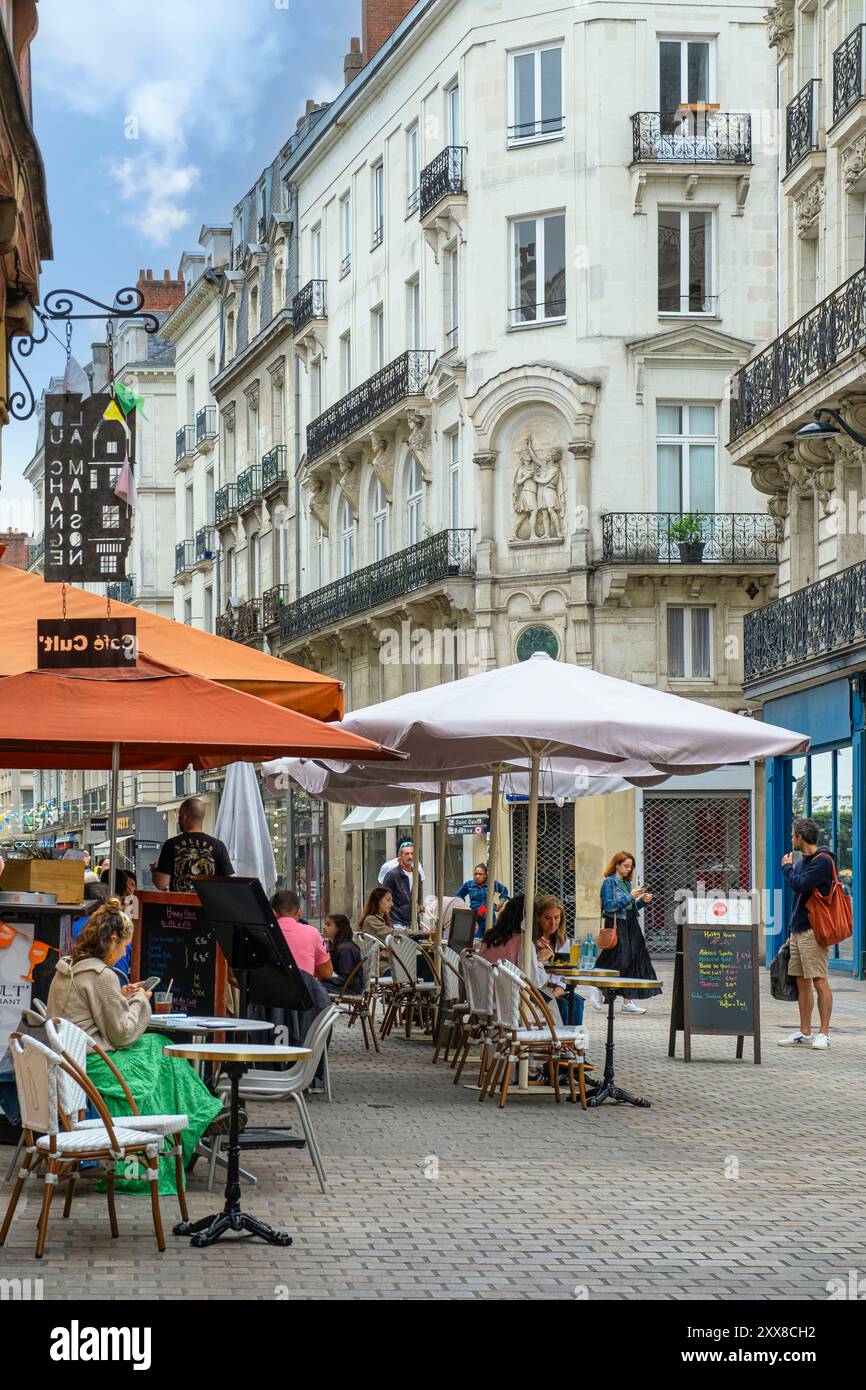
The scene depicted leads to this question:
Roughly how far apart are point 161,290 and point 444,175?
4255cm

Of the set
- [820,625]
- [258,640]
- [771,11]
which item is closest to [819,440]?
[820,625]

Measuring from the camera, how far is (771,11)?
32562 mm

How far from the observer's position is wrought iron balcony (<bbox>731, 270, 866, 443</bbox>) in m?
27.7

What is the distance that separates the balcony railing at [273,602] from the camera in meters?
53.9

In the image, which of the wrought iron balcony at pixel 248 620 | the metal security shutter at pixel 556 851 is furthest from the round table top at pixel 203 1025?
the wrought iron balcony at pixel 248 620

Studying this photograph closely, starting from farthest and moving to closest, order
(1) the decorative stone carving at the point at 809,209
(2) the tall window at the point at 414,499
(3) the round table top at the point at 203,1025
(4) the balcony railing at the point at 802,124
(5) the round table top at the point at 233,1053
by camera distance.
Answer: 1. (2) the tall window at the point at 414,499
2. (4) the balcony railing at the point at 802,124
3. (1) the decorative stone carving at the point at 809,209
4. (3) the round table top at the point at 203,1025
5. (5) the round table top at the point at 233,1053

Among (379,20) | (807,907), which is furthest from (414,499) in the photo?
(807,907)

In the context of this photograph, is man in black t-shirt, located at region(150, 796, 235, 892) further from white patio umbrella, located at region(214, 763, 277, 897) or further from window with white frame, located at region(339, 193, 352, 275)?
window with white frame, located at region(339, 193, 352, 275)

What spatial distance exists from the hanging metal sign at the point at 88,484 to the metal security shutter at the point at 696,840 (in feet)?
84.8

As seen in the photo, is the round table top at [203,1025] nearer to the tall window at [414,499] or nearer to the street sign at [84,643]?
the street sign at [84,643]

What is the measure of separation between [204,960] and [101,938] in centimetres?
268

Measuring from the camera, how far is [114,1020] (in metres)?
9.43

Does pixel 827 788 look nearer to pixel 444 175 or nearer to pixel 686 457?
pixel 686 457
